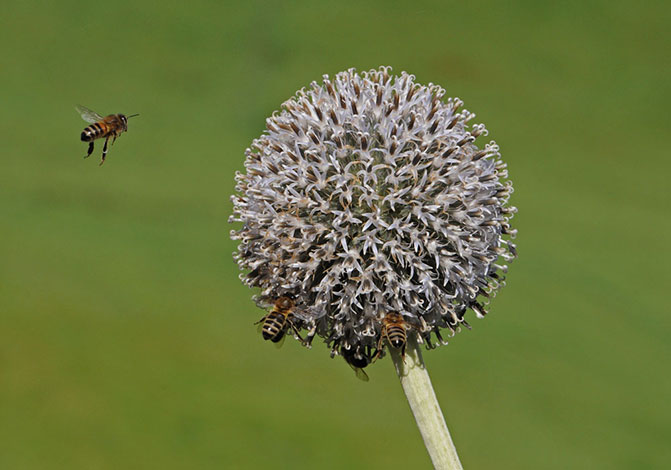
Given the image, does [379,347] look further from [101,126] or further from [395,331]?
[101,126]

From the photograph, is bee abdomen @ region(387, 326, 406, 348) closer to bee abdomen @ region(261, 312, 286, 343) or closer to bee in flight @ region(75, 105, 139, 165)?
bee abdomen @ region(261, 312, 286, 343)

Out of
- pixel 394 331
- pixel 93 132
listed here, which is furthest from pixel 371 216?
pixel 93 132

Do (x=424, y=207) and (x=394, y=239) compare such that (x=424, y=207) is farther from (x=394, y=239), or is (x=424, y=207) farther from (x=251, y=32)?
(x=251, y=32)

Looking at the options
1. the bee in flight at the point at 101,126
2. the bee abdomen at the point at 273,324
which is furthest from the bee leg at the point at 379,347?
the bee in flight at the point at 101,126

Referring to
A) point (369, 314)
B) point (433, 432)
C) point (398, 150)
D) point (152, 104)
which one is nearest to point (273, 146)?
point (398, 150)

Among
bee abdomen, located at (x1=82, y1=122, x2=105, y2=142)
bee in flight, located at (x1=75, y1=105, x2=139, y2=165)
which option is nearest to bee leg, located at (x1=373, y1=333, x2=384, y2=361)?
bee in flight, located at (x1=75, y1=105, x2=139, y2=165)

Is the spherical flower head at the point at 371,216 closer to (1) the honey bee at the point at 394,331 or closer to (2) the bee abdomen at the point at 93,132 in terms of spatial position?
(1) the honey bee at the point at 394,331
